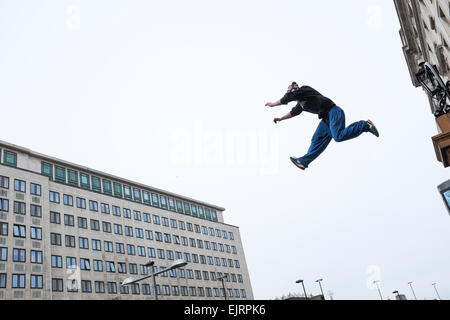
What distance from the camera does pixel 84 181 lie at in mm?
65500

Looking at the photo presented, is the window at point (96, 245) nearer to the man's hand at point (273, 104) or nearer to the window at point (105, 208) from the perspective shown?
the window at point (105, 208)

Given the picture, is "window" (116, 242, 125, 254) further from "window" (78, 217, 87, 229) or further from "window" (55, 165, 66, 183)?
"window" (55, 165, 66, 183)

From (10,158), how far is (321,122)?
57.9 meters

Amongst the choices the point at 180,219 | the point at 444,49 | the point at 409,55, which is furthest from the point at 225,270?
the point at 444,49

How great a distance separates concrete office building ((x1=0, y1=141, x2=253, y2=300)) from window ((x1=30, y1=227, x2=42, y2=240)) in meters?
0.13

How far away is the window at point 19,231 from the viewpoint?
166 ft

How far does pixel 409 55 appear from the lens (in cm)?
3700

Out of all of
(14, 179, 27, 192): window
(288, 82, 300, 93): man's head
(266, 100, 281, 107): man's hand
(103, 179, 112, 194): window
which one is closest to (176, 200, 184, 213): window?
(103, 179, 112, 194): window

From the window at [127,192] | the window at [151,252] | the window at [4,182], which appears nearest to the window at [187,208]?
the window at [127,192]

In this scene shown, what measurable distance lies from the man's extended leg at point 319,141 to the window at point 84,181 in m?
62.7

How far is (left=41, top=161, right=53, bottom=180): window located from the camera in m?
60.1

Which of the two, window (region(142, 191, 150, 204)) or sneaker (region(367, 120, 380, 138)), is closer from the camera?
sneaker (region(367, 120, 380, 138))
